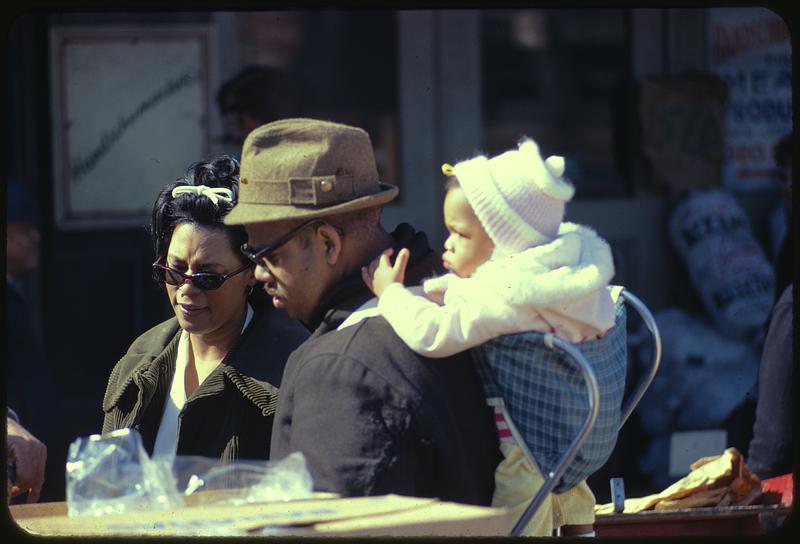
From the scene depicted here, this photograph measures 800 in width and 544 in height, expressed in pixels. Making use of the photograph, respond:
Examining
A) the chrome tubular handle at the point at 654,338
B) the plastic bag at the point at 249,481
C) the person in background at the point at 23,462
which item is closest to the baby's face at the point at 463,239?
the chrome tubular handle at the point at 654,338

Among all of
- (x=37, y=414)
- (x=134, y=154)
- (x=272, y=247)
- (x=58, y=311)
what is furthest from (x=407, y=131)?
(x=272, y=247)

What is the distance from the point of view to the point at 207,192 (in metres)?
2.95

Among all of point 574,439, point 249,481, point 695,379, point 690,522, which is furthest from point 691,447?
point 249,481

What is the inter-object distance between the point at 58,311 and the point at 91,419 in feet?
1.82

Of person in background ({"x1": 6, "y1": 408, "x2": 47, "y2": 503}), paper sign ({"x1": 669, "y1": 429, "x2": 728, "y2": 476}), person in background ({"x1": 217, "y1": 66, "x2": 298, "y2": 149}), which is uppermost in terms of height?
person in background ({"x1": 217, "y1": 66, "x2": 298, "y2": 149})

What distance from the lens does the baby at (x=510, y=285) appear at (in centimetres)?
223

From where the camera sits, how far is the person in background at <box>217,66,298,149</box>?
544 centimetres

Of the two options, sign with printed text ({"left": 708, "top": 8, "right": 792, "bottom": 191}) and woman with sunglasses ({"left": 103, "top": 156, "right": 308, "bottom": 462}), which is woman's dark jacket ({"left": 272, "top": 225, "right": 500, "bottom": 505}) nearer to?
woman with sunglasses ({"left": 103, "top": 156, "right": 308, "bottom": 462})

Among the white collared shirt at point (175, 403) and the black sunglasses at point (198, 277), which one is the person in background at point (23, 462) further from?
the black sunglasses at point (198, 277)

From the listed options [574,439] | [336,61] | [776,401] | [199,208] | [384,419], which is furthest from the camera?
[336,61]

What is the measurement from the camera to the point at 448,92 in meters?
6.11

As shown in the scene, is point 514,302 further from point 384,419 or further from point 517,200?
point 384,419

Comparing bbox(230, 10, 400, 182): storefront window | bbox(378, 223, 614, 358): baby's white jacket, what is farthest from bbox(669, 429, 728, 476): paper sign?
bbox(378, 223, 614, 358): baby's white jacket

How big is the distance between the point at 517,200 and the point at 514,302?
0.73 feet
